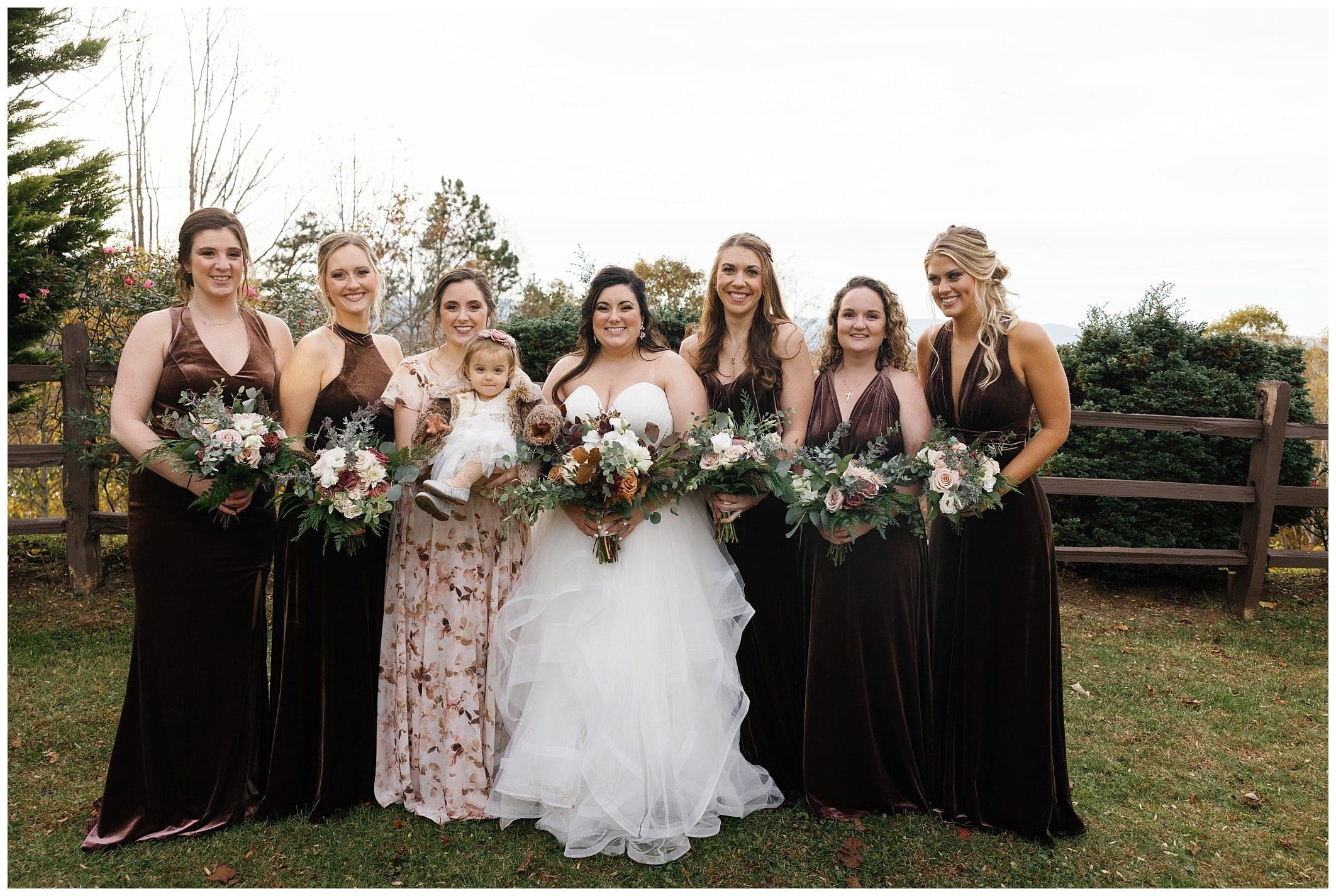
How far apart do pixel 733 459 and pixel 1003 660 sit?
169 centimetres

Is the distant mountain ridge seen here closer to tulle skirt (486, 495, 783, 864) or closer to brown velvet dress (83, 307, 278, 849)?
tulle skirt (486, 495, 783, 864)

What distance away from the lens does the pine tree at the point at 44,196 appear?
29.7 ft

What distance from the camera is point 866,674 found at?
4.39m

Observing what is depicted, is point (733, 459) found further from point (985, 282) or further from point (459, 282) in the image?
point (459, 282)

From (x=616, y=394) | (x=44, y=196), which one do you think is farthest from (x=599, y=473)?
(x=44, y=196)

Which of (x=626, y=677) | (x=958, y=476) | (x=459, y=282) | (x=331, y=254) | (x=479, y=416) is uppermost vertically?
(x=331, y=254)

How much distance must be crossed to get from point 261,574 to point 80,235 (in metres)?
7.29

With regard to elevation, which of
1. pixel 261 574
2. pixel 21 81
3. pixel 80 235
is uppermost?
pixel 21 81

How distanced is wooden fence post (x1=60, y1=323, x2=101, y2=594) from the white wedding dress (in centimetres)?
611

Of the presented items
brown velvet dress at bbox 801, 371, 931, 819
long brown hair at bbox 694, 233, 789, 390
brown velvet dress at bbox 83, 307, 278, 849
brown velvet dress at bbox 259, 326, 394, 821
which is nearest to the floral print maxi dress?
brown velvet dress at bbox 259, 326, 394, 821

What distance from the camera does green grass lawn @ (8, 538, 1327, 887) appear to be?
13.0 ft

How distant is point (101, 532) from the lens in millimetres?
8336

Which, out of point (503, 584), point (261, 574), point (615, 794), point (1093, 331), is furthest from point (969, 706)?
point (1093, 331)

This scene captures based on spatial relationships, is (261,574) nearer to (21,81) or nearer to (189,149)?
(21,81)
